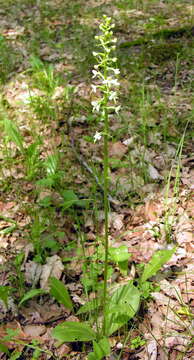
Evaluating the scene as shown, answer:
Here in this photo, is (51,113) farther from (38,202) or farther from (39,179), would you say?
(38,202)

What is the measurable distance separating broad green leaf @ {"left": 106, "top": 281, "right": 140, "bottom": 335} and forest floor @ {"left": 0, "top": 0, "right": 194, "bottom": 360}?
0.26 feet

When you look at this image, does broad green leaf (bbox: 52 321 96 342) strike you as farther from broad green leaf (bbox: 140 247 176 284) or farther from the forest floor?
broad green leaf (bbox: 140 247 176 284)

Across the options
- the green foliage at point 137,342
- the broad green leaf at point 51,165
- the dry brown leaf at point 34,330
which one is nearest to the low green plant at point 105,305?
the green foliage at point 137,342

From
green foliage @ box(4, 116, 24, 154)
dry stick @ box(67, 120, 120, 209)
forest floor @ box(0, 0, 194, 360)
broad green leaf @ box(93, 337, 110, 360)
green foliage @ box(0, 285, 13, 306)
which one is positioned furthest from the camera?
green foliage @ box(4, 116, 24, 154)

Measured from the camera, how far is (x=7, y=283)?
2789mm

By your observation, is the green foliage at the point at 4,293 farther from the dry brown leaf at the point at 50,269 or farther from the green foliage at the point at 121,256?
the green foliage at the point at 121,256

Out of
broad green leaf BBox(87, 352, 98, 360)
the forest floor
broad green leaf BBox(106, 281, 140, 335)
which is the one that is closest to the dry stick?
the forest floor

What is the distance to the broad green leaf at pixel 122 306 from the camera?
228 centimetres

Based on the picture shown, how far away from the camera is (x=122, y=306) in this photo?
7.67 ft

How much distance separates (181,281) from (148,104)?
230 cm

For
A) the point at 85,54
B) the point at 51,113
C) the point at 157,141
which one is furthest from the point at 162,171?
the point at 85,54

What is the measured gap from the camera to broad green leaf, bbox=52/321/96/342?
2193 millimetres

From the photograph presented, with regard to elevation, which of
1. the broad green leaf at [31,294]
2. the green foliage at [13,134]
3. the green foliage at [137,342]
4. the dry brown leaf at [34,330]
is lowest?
the dry brown leaf at [34,330]

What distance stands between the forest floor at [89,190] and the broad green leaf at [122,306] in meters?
0.08
